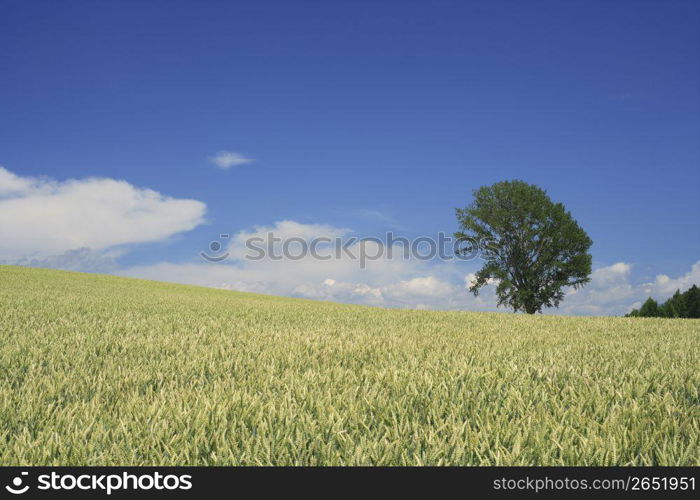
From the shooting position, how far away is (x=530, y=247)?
129 ft

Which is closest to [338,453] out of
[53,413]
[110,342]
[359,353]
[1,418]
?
[53,413]

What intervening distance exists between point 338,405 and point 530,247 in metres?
40.0

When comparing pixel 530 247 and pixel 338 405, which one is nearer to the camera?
pixel 338 405

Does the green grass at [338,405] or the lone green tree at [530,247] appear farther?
the lone green tree at [530,247]

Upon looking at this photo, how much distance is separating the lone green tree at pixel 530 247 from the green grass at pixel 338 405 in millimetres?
35538

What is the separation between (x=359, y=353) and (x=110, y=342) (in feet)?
11.4

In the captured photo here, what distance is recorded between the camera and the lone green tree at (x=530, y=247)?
127ft

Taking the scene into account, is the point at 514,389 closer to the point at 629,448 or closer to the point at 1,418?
the point at 629,448

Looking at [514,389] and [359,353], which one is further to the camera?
[359,353]

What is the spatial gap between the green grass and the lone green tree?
117 ft

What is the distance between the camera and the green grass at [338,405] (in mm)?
2387

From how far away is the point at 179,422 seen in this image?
2.77 meters

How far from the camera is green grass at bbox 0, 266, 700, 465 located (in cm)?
239
